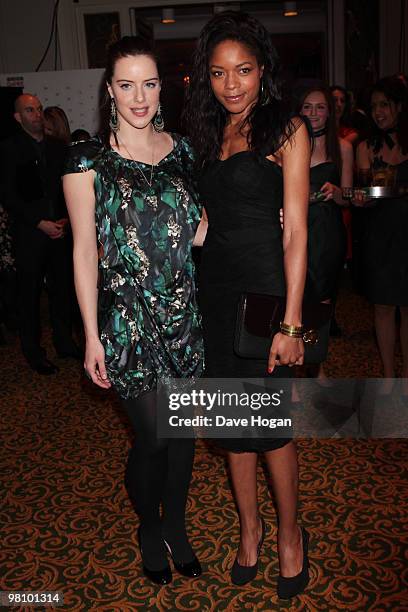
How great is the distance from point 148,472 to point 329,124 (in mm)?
1929

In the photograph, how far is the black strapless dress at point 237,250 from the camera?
5.65 ft

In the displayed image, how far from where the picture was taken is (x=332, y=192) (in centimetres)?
292

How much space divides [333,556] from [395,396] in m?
1.36

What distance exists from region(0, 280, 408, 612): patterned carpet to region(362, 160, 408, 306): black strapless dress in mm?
724

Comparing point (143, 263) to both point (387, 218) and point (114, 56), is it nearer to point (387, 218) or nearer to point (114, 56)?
point (114, 56)

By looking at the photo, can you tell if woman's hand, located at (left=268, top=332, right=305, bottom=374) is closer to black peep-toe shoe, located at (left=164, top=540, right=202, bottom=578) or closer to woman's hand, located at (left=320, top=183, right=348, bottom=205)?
black peep-toe shoe, located at (left=164, top=540, right=202, bottom=578)

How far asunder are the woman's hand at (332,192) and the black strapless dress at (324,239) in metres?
0.02

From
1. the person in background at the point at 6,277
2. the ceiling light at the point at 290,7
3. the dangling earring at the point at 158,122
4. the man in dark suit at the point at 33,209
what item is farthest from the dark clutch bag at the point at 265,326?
the ceiling light at the point at 290,7

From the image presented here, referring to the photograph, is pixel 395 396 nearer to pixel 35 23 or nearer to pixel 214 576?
pixel 214 576

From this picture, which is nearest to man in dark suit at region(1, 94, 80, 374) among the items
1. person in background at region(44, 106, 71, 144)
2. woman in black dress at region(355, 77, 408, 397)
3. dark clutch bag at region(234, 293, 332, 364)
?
person in background at region(44, 106, 71, 144)

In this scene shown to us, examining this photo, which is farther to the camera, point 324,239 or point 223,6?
point 223,6

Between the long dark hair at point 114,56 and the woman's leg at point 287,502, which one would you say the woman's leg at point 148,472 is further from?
the long dark hair at point 114,56

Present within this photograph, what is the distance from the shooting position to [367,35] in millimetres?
7840

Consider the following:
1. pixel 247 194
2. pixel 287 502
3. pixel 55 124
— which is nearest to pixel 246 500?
pixel 287 502
